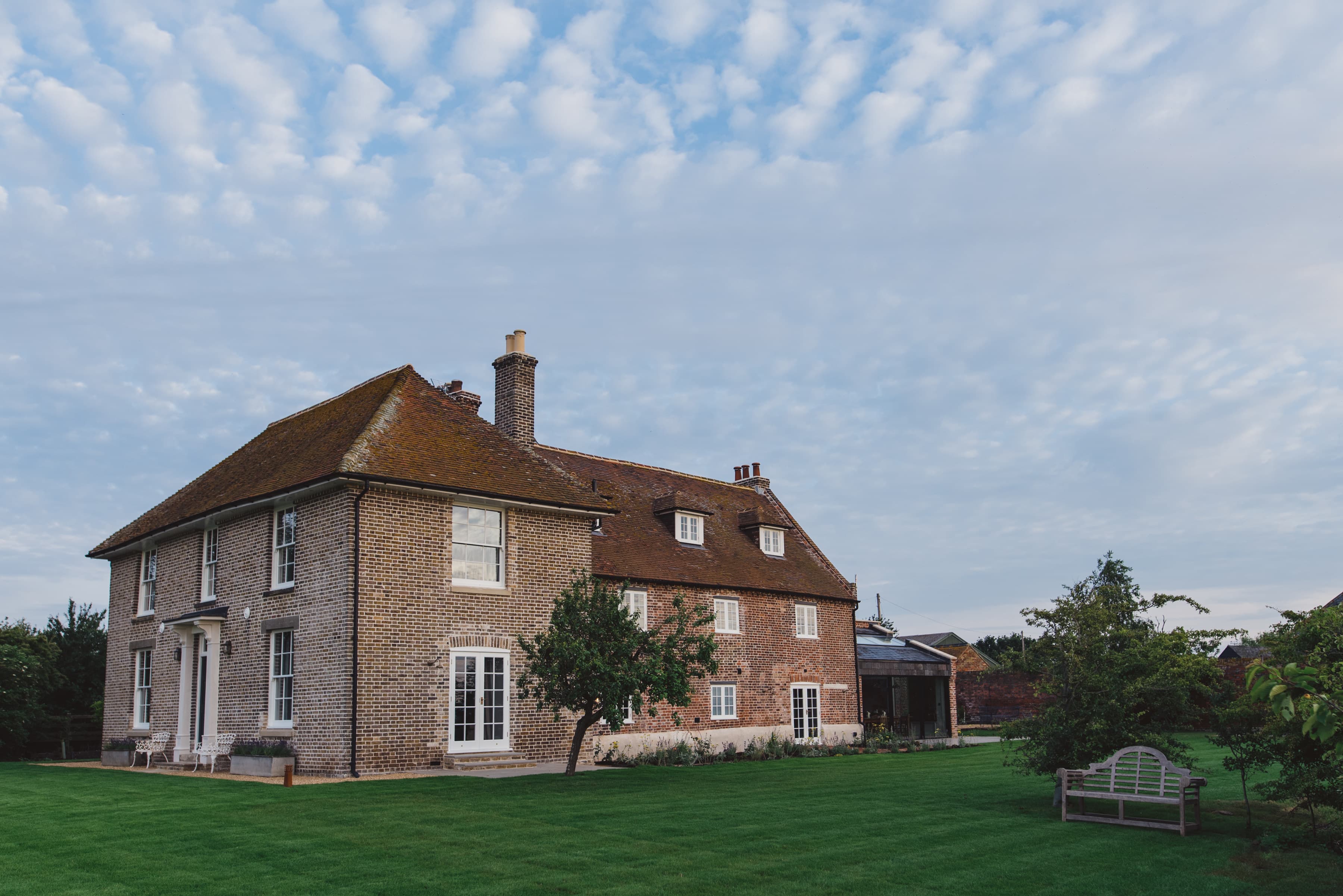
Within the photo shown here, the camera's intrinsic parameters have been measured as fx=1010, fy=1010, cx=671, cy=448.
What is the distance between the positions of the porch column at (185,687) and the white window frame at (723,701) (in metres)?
13.0

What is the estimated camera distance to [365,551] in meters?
19.3

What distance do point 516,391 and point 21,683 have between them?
15490 mm

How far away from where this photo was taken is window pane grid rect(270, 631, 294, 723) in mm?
20344

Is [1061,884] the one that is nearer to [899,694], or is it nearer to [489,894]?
[489,894]

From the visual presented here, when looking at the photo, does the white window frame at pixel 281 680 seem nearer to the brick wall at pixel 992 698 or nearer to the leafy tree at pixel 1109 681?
the leafy tree at pixel 1109 681

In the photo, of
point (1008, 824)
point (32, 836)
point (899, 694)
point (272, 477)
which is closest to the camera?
point (32, 836)

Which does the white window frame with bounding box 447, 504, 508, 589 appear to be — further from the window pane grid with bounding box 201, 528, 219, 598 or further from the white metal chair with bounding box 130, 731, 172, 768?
the white metal chair with bounding box 130, 731, 172, 768

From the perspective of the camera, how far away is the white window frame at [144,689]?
82.7ft

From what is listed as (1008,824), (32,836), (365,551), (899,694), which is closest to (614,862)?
(1008,824)

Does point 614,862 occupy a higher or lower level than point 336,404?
lower

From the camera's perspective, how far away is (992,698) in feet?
151

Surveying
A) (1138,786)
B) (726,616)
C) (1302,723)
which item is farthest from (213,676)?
(1302,723)

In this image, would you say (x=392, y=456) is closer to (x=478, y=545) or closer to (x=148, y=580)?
(x=478, y=545)

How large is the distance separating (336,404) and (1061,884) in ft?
66.9
